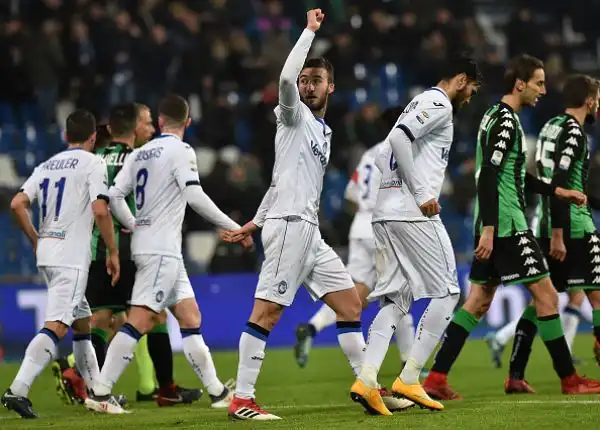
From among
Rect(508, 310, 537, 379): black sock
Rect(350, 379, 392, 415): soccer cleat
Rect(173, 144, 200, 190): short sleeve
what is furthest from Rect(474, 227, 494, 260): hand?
Rect(173, 144, 200, 190): short sleeve

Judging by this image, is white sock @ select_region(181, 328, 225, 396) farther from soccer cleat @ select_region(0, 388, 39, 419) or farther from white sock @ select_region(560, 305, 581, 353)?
white sock @ select_region(560, 305, 581, 353)

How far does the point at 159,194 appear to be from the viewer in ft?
31.4

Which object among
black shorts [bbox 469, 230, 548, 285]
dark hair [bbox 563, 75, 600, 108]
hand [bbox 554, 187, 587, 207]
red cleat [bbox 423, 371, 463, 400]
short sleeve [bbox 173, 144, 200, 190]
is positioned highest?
dark hair [bbox 563, 75, 600, 108]

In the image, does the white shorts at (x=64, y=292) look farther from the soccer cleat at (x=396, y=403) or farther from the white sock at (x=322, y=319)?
the white sock at (x=322, y=319)

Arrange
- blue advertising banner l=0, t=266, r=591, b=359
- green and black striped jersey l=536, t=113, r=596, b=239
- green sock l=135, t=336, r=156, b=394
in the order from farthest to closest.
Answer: blue advertising banner l=0, t=266, r=591, b=359
green sock l=135, t=336, r=156, b=394
green and black striped jersey l=536, t=113, r=596, b=239

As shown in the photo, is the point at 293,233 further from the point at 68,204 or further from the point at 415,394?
the point at 68,204

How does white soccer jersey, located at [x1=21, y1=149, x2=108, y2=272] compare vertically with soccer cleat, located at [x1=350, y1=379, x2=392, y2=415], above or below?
above

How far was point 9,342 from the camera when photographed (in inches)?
630

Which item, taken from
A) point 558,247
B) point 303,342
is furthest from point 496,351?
point 558,247

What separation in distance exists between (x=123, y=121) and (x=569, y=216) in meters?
3.82

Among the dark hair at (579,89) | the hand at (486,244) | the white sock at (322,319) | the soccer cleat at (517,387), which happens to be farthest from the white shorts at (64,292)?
the white sock at (322,319)

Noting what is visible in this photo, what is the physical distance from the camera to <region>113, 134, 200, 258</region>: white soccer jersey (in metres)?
9.54

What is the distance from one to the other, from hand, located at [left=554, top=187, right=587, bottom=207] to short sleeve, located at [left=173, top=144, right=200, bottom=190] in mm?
2748

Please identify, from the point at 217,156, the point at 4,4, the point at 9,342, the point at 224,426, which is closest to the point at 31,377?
the point at 224,426
